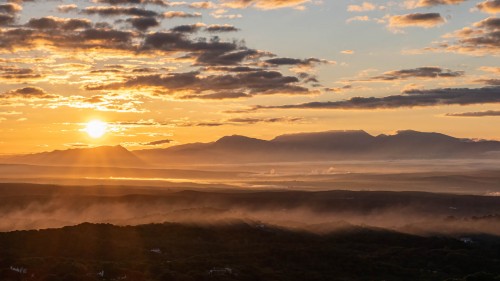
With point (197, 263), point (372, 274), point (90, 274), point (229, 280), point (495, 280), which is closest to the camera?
point (495, 280)

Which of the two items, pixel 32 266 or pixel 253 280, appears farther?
pixel 253 280

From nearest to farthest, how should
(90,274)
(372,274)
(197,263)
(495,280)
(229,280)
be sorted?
(495,280), (90,274), (229,280), (197,263), (372,274)

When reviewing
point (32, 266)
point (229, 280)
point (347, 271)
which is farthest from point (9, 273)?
point (347, 271)

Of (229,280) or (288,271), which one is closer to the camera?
(229,280)

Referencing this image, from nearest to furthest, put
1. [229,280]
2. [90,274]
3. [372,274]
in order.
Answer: [90,274]
[229,280]
[372,274]

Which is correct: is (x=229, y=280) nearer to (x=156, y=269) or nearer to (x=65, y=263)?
(x=156, y=269)

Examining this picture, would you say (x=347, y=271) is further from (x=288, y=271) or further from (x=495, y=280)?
(x=495, y=280)

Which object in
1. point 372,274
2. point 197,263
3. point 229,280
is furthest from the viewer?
point 372,274

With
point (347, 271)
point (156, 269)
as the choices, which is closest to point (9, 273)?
point (156, 269)
